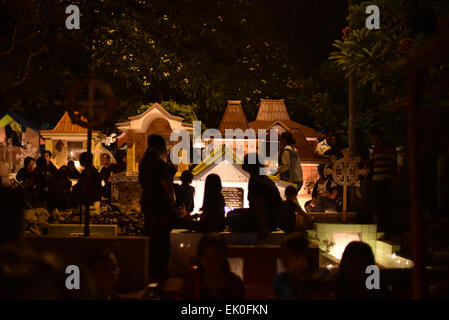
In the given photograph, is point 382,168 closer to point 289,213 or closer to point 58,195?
point 289,213

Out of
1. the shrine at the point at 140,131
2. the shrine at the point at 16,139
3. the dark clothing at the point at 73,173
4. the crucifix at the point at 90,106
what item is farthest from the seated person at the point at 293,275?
the shrine at the point at 16,139

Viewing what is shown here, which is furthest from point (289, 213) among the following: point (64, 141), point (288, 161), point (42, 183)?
point (64, 141)

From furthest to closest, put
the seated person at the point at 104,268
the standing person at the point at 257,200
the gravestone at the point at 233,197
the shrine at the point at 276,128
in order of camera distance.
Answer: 1. the shrine at the point at 276,128
2. the gravestone at the point at 233,197
3. the standing person at the point at 257,200
4. the seated person at the point at 104,268

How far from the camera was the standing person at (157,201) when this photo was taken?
25.0 feet

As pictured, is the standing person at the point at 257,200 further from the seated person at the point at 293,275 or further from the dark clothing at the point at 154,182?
the seated person at the point at 293,275

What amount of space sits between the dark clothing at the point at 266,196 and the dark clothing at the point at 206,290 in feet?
7.70

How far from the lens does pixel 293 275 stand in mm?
4449

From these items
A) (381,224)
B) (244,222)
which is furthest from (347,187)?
(244,222)

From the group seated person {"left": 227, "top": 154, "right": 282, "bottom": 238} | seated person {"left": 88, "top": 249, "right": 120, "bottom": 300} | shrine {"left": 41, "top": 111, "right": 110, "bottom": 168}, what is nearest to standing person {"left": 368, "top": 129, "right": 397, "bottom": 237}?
seated person {"left": 227, "top": 154, "right": 282, "bottom": 238}

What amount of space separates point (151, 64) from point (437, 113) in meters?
12.0

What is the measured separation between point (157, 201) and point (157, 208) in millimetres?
102

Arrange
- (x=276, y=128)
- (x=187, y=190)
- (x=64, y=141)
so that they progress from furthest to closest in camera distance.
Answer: (x=276, y=128)
(x=64, y=141)
(x=187, y=190)

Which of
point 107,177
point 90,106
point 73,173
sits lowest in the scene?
point 107,177

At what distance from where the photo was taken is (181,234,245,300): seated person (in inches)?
184
